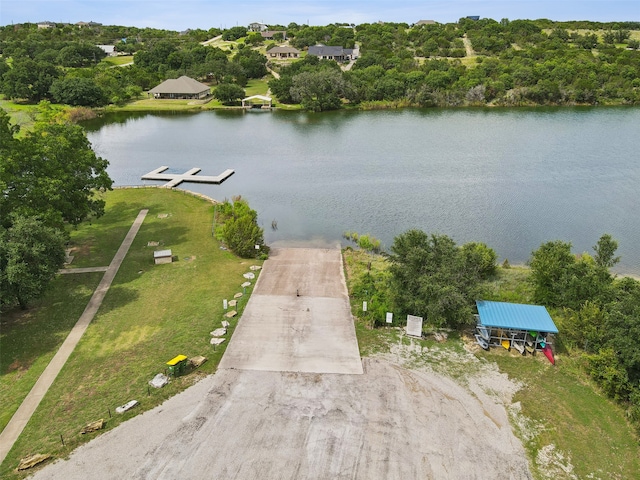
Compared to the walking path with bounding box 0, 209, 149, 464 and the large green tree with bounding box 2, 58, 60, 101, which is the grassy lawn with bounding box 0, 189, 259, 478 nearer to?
the walking path with bounding box 0, 209, 149, 464

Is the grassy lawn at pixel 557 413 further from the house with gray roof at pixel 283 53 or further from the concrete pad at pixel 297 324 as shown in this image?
the house with gray roof at pixel 283 53

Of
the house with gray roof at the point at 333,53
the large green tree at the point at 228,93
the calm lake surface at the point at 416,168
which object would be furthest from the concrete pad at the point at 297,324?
the house with gray roof at the point at 333,53

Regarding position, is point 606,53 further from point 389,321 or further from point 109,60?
point 109,60

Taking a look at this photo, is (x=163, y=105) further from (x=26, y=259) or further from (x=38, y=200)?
(x=26, y=259)

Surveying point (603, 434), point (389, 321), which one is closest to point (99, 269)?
point (389, 321)

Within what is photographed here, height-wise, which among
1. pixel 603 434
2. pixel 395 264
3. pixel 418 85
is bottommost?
pixel 603 434
